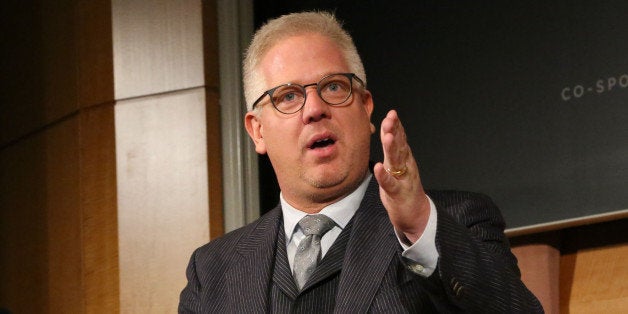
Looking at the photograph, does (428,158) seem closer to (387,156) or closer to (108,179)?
(108,179)

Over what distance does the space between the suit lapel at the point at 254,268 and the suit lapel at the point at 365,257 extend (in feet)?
0.72

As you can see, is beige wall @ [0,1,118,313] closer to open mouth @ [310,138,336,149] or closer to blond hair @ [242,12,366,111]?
blond hair @ [242,12,366,111]

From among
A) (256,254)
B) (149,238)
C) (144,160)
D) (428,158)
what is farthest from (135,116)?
(256,254)

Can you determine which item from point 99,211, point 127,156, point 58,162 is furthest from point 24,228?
point 127,156

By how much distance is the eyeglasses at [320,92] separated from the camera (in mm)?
2191

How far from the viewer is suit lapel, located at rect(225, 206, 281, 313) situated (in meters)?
2.14

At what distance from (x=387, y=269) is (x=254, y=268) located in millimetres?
383

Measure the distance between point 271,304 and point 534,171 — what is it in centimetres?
99

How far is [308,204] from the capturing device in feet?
7.34

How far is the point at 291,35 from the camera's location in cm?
229

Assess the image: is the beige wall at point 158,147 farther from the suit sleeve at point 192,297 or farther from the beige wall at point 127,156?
the suit sleeve at point 192,297

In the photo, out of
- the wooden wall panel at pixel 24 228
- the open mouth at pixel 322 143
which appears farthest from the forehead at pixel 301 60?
the wooden wall panel at pixel 24 228

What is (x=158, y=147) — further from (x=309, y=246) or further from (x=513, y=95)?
(x=309, y=246)

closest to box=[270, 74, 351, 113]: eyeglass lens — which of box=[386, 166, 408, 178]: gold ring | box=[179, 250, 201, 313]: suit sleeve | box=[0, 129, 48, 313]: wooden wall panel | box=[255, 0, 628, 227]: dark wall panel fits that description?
box=[179, 250, 201, 313]: suit sleeve
